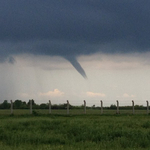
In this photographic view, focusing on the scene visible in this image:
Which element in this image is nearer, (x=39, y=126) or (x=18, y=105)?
(x=39, y=126)

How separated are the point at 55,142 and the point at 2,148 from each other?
241cm

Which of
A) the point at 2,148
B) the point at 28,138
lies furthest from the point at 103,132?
the point at 2,148

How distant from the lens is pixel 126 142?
41.5 feet

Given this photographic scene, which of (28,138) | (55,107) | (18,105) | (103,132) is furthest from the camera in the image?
(18,105)

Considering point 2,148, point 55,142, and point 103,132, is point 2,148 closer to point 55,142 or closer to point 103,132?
point 55,142

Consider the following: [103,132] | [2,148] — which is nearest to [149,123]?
[103,132]

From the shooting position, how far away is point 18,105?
182 feet

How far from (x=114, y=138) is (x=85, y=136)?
1.26m

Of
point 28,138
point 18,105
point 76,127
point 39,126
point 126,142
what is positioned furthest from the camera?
point 18,105

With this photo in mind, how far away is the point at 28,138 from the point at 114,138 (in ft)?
11.8

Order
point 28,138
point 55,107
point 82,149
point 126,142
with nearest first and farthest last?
point 82,149
point 126,142
point 28,138
point 55,107

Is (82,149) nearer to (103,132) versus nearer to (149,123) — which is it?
(103,132)

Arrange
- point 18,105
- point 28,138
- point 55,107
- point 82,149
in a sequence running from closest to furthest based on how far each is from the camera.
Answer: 1. point 82,149
2. point 28,138
3. point 55,107
4. point 18,105

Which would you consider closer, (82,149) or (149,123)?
(82,149)
